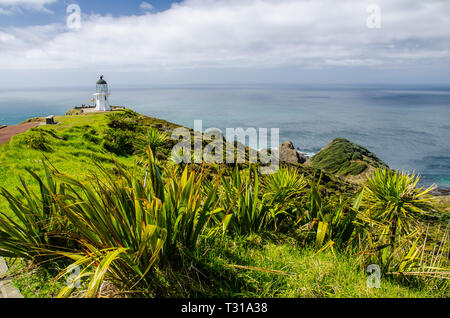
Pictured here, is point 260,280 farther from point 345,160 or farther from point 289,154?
point 345,160

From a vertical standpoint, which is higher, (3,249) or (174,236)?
(174,236)

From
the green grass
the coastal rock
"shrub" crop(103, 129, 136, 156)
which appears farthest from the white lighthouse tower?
the green grass

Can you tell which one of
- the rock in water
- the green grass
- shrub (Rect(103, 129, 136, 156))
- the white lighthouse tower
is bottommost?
the rock in water

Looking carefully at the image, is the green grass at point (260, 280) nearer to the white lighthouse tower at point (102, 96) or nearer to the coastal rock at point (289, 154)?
the coastal rock at point (289, 154)

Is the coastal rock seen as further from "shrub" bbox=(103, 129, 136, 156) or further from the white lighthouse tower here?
"shrub" bbox=(103, 129, 136, 156)

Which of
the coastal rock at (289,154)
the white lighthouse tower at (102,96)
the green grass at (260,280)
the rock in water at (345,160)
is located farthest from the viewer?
the rock in water at (345,160)

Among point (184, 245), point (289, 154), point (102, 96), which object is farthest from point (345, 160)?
point (184, 245)

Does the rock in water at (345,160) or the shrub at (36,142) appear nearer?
the shrub at (36,142)

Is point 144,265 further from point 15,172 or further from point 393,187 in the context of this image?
point 15,172

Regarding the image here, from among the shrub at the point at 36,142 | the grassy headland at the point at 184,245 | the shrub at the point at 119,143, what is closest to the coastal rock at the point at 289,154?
the shrub at the point at 119,143

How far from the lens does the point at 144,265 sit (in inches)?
103
